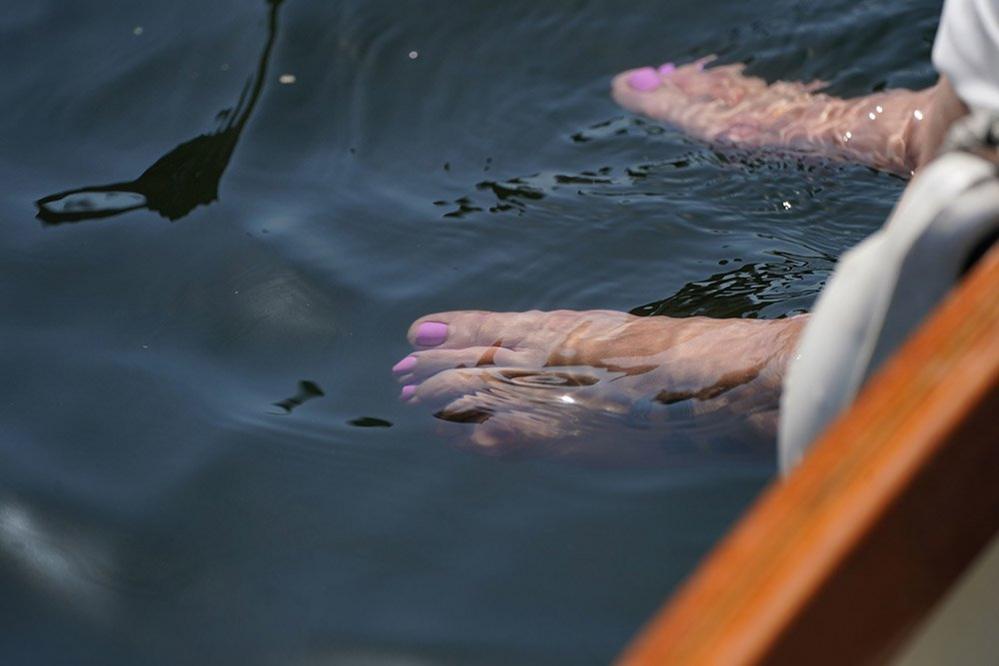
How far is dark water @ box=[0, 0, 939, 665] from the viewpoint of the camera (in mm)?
1532

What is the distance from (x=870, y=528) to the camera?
2.20 ft

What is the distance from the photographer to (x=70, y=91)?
8.34 ft

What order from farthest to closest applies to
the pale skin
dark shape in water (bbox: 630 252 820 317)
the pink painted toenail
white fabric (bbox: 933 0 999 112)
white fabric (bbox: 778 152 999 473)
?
the pink painted toenail → dark shape in water (bbox: 630 252 820 317) → the pale skin → white fabric (bbox: 933 0 999 112) → white fabric (bbox: 778 152 999 473)

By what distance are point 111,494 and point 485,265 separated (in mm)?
709

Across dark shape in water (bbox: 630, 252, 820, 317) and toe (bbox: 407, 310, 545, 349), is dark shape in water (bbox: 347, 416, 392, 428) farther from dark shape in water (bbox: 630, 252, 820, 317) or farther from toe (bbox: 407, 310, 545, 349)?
dark shape in water (bbox: 630, 252, 820, 317)

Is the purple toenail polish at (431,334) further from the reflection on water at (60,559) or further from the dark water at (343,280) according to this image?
the reflection on water at (60,559)

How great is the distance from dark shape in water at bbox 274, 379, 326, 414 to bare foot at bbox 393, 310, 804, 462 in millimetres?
125

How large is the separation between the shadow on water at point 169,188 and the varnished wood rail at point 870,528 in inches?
67.0

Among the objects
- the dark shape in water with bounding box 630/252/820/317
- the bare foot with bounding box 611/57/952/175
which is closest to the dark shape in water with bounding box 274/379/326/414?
the dark shape in water with bounding box 630/252/820/317

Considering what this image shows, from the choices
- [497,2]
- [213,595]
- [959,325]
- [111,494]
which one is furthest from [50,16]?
[959,325]

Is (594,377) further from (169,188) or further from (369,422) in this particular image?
(169,188)

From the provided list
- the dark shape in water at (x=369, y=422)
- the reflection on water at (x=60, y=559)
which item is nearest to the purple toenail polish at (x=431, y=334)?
the dark shape in water at (x=369, y=422)

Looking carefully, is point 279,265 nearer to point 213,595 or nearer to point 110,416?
point 110,416

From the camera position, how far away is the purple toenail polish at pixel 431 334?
1918 mm
